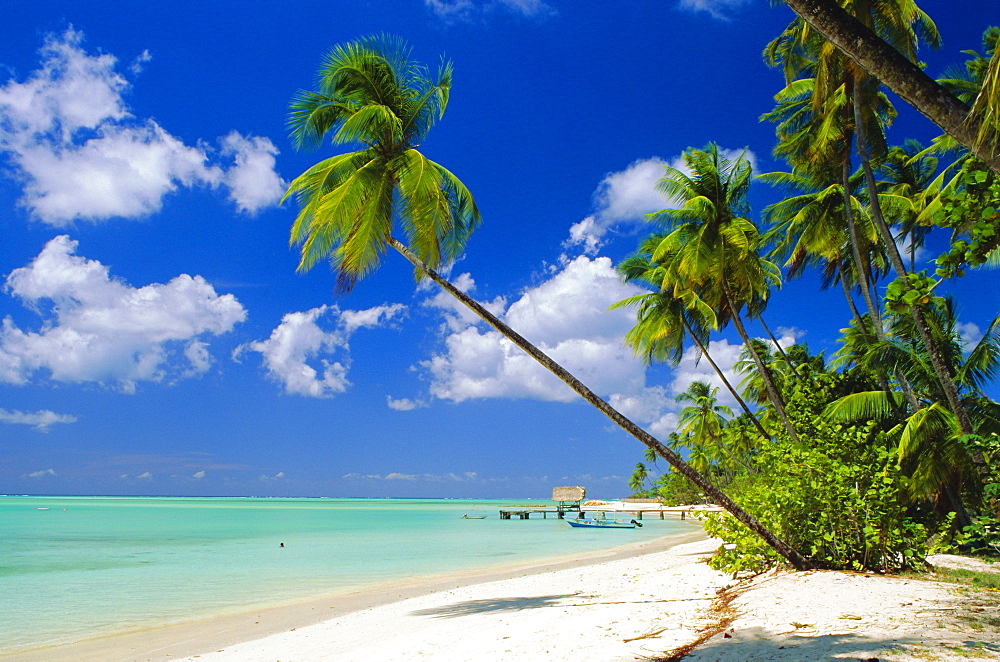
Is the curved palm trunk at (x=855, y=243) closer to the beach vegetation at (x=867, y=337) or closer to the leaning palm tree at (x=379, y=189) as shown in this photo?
the beach vegetation at (x=867, y=337)

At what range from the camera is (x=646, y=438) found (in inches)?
332

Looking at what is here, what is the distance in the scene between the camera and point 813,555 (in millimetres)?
8812

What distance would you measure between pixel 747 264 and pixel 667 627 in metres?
9.97

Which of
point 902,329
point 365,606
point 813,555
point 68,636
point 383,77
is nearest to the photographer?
point 813,555

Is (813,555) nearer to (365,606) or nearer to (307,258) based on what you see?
(365,606)

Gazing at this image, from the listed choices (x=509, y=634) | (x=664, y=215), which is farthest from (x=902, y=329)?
(x=509, y=634)

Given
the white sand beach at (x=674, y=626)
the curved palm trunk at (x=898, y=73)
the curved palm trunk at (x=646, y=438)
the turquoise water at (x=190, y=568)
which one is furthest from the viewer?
the turquoise water at (x=190, y=568)

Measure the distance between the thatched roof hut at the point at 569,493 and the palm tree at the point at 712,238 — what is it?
4614cm

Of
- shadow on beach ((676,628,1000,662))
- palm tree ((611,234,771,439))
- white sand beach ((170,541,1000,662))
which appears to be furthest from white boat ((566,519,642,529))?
shadow on beach ((676,628,1000,662))

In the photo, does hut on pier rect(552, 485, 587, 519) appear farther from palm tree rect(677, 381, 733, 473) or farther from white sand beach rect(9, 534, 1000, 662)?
white sand beach rect(9, 534, 1000, 662)

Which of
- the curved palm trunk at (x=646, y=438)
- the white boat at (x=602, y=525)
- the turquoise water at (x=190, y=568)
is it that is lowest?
the turquoise water at (x=190, y=568)

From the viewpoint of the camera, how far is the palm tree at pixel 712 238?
13.6 metres

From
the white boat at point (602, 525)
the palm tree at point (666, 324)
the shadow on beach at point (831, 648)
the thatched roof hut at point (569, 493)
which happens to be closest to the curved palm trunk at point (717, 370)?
the palm tree at point (666, 324)

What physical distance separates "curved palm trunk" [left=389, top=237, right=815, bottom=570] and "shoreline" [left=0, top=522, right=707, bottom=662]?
6116 millimetres
